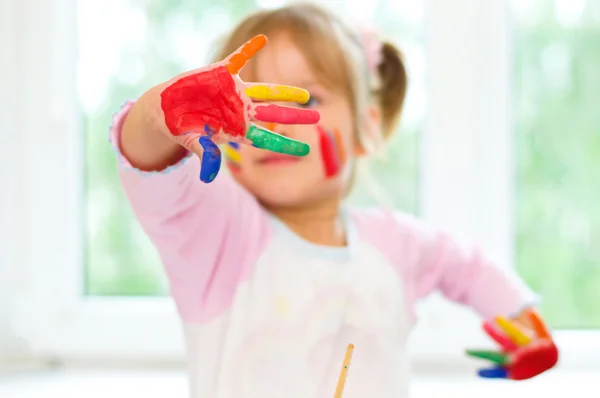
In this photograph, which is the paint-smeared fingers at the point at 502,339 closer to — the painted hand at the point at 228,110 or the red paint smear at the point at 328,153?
the red paint smear at the point at 328,153

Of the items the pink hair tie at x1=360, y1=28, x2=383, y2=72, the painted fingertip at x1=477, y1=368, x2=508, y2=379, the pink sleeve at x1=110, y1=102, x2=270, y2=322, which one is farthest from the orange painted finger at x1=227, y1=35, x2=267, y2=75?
the painted fingertip at x1=477, y1=368, x2=508, y2=379

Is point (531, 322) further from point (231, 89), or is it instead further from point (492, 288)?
point (231, 89)

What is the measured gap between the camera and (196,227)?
654mm

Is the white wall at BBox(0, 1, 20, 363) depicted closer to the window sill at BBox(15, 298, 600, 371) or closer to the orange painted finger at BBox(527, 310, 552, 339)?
the window sill at BBox(15, 298, 600, 371)

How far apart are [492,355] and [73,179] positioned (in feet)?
2.24

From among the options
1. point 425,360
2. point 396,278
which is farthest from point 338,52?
point 425,360

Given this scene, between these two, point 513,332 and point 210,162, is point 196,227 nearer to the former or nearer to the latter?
point 210,162

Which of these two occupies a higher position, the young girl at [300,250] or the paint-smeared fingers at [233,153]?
the paint-smeared fingers at [233,153]

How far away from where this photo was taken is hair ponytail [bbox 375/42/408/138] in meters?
0.89

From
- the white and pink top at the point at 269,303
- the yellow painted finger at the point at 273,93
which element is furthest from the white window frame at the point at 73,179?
the yellow painted finger at the point at 273,93

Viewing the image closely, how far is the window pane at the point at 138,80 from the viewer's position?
3.64 ft

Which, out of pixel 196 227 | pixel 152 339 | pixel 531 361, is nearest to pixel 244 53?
pixel 196 227

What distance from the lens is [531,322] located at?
824 millimetres

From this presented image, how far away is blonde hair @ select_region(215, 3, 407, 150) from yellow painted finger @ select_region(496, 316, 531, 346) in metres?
0.25
